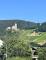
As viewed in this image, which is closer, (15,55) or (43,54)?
(43,54)

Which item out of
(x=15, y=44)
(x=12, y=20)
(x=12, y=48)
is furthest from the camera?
(x=12, y=20)

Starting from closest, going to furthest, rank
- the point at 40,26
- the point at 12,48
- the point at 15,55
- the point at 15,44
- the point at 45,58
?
the point at 45,58, the point at 15,55, the point at 12,48, the point at 15,44, the point at 40,26

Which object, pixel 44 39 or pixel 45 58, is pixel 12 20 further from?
pixel 45 58

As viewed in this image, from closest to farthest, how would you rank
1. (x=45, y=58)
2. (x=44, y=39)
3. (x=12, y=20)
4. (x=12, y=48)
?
(x=45, y=58)
(x=12, y=48)
(x=44, y=39)
(x=12, y=20)

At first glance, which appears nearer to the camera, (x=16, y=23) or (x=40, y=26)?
(x=40, y=26)

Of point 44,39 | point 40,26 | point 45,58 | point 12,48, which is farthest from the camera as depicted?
point 40,26

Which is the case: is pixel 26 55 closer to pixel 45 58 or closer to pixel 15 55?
pixel 15 55

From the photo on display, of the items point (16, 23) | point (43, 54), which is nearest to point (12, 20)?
point (16, 23)

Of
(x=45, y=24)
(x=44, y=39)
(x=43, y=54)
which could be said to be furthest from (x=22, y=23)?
(x=43, y=54)

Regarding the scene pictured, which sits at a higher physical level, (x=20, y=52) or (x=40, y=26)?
(x=40, y=26)
